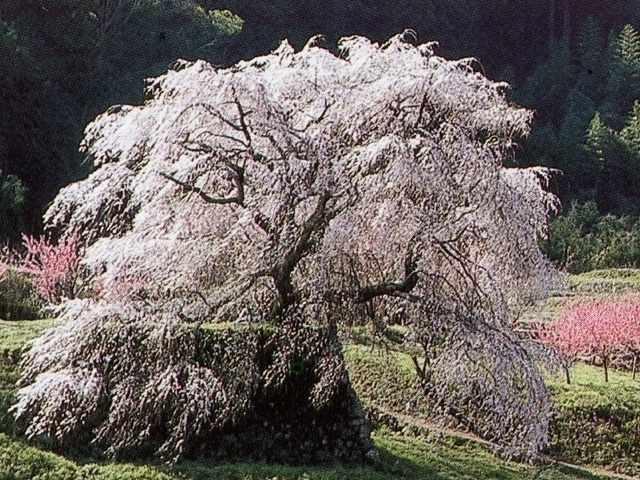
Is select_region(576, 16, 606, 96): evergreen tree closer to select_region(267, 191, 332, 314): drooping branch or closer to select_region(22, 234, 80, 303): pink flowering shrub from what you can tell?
select_region(22, 234, 80, 303): pink flowering shrub

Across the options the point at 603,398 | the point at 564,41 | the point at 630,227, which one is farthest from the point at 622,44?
the point at 603,398

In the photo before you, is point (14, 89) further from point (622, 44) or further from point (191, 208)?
point (622, 44)

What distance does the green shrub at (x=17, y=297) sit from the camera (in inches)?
392

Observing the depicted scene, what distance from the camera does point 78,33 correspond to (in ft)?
60.6

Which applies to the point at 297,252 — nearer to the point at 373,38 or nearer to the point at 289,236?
the point at 289,236

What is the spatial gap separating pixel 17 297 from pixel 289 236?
5.37 m

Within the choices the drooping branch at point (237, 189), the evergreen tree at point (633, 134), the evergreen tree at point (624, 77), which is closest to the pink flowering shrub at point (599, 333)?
the drooping branch at point (237, 189)

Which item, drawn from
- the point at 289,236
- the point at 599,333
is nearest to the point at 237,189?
the point at 289,236

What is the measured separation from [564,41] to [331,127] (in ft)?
79.0

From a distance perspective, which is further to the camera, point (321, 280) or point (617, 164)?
point (617, 164)

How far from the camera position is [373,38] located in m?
27.2

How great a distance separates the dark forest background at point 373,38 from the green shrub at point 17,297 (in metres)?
5.17

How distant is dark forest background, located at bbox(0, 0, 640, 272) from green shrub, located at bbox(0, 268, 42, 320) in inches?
203

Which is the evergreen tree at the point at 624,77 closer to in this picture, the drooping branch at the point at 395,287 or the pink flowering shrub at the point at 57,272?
the pink flowering shrub at the point at 57,272
